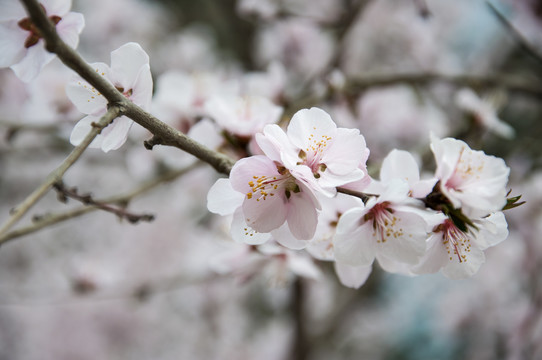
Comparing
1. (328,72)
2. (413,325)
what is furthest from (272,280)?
(413,325)

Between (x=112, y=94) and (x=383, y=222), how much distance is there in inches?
13.1

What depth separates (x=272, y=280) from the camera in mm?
885

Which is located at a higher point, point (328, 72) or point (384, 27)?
point (328, 72)

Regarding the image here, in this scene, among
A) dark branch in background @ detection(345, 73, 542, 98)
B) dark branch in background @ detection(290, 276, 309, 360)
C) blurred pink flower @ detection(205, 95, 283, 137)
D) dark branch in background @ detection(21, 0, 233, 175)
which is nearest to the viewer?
dark branch in background @ detection(21, 0, 233, 175)

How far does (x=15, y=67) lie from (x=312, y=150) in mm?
371

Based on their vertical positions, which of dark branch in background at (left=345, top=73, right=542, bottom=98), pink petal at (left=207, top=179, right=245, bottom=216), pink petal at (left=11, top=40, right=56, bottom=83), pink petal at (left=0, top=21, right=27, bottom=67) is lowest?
dark branch in background at (left=345, top=73, right=542, bottom=98)

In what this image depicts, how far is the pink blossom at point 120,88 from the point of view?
500mm

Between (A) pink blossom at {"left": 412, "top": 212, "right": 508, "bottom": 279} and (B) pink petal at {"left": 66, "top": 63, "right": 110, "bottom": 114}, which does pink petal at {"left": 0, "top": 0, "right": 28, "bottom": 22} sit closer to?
(B) pink petal at {"left": 66, "top": 63, "right": 110, "bottom": 114}

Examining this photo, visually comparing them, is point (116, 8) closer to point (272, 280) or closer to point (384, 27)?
point (384, 27)

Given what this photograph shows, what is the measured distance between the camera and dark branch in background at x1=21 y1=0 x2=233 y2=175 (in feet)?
1.35

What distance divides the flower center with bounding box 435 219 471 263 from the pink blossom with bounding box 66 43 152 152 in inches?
15.5

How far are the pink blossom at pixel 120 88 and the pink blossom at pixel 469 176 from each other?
35 centimetres

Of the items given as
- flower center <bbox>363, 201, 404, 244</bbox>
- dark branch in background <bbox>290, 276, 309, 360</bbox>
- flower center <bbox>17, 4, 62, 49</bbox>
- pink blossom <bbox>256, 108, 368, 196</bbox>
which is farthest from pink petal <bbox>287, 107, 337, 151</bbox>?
dark branch in background <bbox>290, 276, 309, 360</bbox>

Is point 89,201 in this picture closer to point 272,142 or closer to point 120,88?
point 120,88
